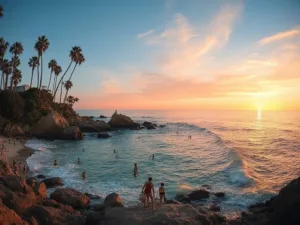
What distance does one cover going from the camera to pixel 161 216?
38.0 feet

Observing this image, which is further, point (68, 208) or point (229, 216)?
point (229, 216)

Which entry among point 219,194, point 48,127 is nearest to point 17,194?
point 219,194

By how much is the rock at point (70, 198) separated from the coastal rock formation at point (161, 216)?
4232 mm

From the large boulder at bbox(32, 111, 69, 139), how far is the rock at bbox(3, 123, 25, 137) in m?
3.23

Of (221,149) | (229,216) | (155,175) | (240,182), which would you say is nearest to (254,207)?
(229,216)

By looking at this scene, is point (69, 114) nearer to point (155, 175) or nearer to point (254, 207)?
point (155, 175)

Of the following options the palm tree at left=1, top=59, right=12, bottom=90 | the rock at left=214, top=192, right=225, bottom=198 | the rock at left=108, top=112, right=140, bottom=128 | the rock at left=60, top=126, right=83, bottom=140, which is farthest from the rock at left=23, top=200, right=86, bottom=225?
the rock at left=108, top=112, right=140, bottom=128

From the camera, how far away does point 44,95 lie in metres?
62.7

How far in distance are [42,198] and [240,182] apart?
18.1 meters

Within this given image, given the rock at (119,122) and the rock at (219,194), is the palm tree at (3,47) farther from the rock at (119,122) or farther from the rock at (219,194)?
the rock at (219,194)

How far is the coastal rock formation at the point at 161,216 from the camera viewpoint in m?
11.3

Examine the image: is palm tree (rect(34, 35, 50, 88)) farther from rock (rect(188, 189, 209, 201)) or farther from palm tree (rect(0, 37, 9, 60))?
rock (rect(188, 189, 209, 201))

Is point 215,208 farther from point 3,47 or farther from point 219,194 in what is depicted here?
point 3,47

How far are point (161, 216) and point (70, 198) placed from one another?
7320mm
